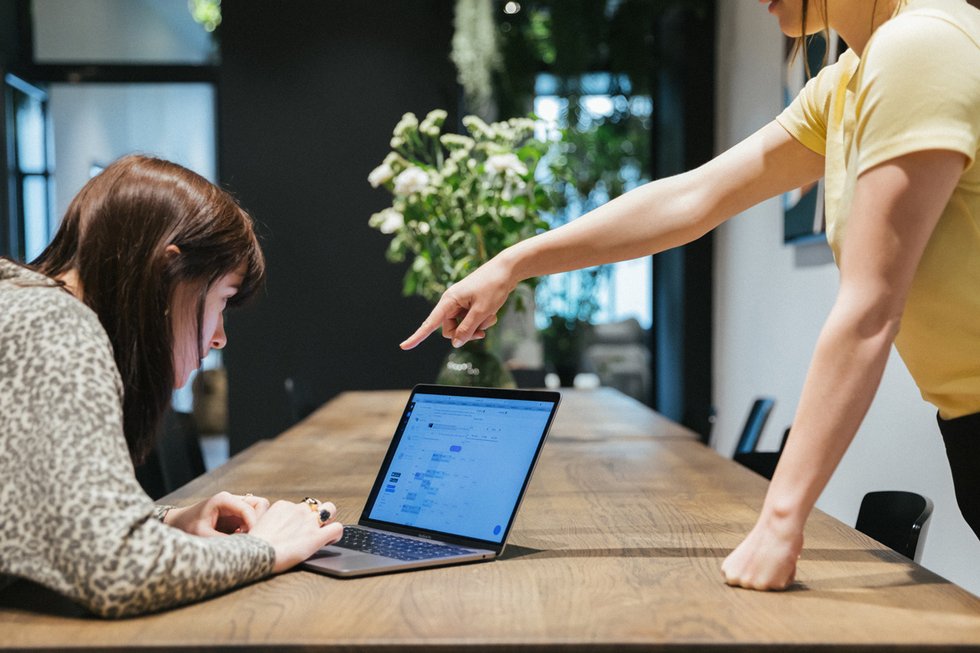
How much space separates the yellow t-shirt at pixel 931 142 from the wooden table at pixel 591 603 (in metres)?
0.24

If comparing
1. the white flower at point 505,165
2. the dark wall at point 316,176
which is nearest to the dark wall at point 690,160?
the dark wall at point 316,176

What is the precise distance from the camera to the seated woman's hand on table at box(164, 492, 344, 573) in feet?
3.58

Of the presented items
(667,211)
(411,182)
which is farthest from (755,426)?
(667,211)

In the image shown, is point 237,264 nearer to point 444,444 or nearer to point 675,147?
point 444,444

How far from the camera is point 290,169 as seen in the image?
509 centimetres

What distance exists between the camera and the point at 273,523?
1129 millimetres

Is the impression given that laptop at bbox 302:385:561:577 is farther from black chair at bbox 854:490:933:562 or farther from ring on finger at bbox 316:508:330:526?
black chair at bbox 854:490:933:562

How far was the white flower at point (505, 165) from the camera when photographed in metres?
2.59

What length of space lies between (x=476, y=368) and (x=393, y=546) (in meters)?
1.38

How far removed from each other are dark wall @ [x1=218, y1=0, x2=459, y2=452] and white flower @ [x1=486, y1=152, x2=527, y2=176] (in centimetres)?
248

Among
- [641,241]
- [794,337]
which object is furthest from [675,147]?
[641,241]

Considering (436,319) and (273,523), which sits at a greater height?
(436,319)

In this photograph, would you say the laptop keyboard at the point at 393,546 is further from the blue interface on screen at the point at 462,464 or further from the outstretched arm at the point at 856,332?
the outstretched arm at the point at 856,332

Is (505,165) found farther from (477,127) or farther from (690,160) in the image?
(690,160)
